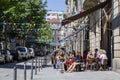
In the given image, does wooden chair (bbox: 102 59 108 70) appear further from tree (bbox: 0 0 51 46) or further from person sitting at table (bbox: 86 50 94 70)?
tree (bbox: 0 0 51 46)

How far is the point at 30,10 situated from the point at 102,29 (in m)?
34.8

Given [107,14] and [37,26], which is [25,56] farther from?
[107,14]

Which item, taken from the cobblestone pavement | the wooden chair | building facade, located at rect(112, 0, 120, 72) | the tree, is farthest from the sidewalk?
the tree

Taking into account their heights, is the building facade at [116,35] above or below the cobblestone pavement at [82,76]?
above

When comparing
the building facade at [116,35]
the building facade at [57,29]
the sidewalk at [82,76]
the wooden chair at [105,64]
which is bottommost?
the sidewalk at [82,76]

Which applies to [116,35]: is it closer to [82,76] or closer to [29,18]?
[82,76]

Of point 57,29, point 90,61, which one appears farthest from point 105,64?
point 57,29

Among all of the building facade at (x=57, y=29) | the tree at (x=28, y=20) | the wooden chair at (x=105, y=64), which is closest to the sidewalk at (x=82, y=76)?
the wooden chair at (x=105, y=64)

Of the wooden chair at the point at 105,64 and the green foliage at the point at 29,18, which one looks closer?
the wooden chair at the point at 105,64

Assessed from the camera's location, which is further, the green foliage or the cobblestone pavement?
the green foliage

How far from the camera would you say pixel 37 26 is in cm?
6875

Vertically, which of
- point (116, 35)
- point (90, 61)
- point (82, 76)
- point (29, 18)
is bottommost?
point (82, 76)

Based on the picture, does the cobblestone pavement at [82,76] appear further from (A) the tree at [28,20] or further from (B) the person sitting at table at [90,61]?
A: (A) the tree at [28,20]

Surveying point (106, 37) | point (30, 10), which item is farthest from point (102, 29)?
point (30, 10)
